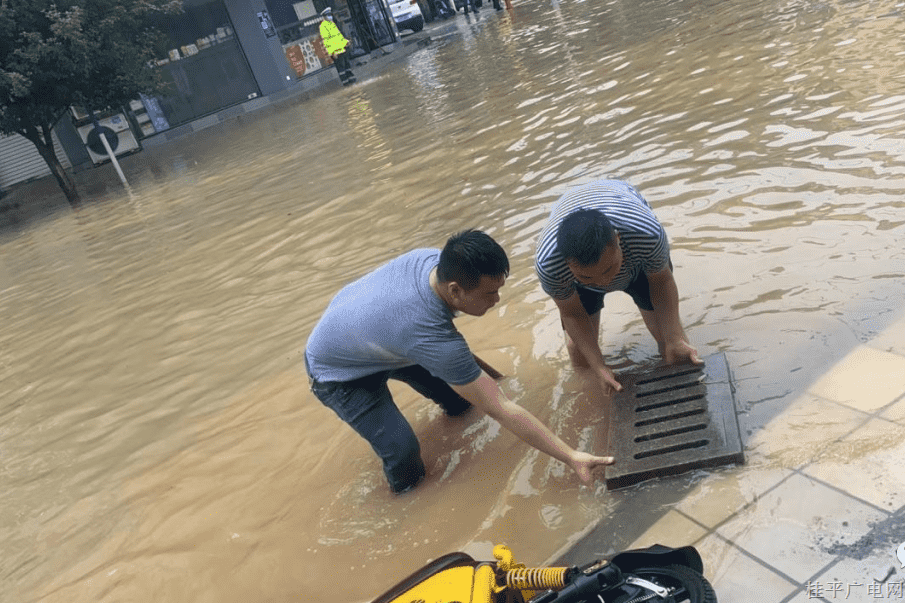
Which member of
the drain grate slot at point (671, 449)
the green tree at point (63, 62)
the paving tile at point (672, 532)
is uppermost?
the green tree at point (63, 62)

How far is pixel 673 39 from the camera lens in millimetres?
12438

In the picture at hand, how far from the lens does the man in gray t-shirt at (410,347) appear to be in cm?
315

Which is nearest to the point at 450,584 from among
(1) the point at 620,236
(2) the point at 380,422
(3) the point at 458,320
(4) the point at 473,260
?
(4) the point at 473,260

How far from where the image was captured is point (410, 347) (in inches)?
134

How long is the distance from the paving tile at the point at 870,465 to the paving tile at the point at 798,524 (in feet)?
0.18

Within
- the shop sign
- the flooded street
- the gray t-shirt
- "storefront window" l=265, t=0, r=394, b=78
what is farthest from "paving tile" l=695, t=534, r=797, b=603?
the shop sign

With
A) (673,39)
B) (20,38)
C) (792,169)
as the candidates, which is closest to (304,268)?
(792,169)

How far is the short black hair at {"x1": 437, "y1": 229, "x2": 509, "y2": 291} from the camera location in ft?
10.0

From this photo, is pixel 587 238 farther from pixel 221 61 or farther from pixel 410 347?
pixel 221 61

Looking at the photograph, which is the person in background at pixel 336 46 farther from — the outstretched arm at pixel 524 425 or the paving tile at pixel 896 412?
the paving tile at pixel 896 412

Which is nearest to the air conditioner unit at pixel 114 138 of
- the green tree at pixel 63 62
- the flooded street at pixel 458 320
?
the green tree at pixel 63 62

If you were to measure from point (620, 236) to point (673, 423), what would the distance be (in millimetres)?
830

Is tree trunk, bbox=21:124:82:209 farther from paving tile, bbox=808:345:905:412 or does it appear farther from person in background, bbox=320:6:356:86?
paving tile, bbox=808:345:905:412

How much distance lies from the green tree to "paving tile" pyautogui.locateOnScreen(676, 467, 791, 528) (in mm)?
16715
